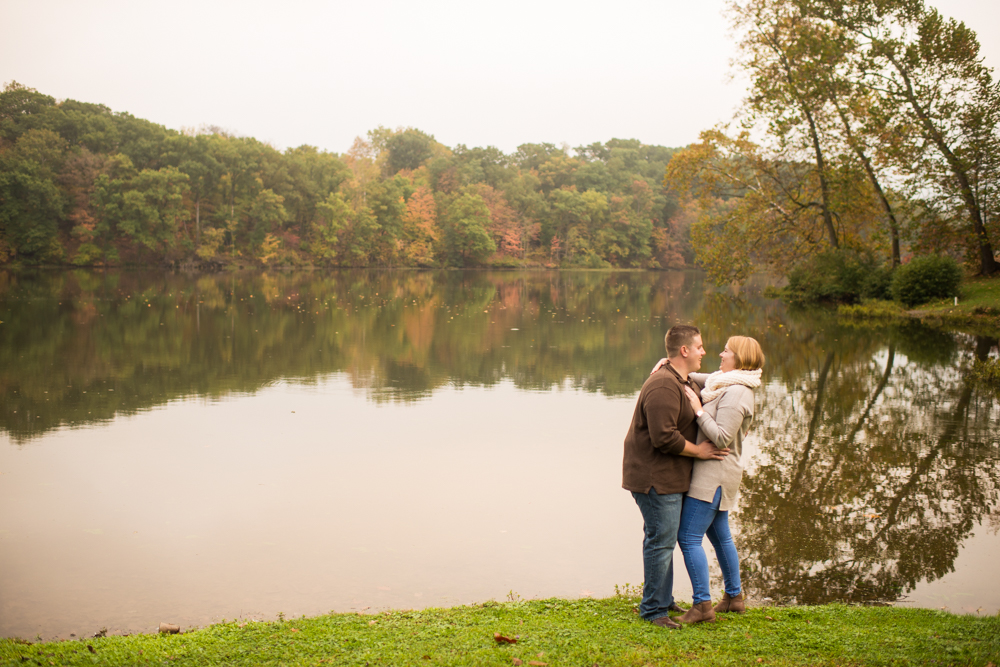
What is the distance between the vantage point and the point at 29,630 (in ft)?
15.1

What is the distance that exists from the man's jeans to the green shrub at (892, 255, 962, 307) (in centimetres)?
2564

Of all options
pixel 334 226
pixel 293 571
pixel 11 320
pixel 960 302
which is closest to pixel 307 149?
pixel 334 226

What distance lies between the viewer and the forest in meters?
28.5

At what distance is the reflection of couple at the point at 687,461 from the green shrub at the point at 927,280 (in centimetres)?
2530

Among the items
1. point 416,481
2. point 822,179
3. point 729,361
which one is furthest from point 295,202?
point 729,361

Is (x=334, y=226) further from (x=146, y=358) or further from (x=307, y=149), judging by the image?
(x=146, y=358)

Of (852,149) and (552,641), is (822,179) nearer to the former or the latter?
(852,149)

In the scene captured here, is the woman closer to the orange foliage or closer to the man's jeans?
the man's jeans

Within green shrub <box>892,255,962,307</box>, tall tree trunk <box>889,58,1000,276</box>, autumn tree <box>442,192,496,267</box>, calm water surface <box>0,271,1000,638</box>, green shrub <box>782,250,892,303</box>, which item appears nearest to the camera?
calm water surface <box>0,271,1000,638</box>

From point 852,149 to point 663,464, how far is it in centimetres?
2979

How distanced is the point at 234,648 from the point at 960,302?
27.9 meters

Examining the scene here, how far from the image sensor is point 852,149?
98.5ft

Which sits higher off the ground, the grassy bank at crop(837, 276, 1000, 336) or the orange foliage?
the orange foliage

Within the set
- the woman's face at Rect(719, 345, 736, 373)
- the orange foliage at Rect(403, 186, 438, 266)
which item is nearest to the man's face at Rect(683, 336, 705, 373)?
the woman's face at Rect(719, 345, 736, 373)
